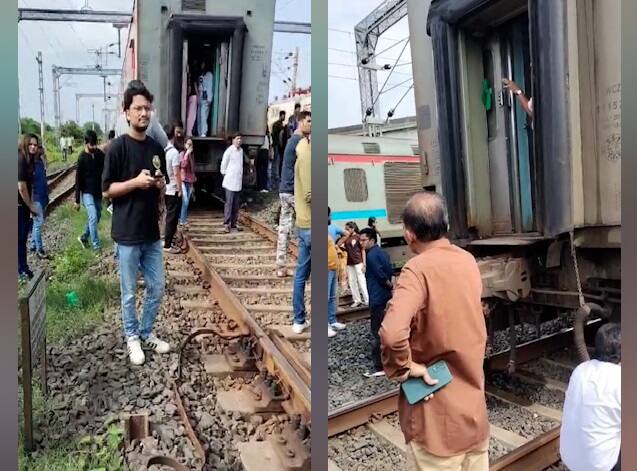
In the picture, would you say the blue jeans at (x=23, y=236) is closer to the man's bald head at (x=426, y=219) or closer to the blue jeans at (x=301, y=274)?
the blue jeans at (x=301, y=274)

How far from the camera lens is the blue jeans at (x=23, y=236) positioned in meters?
1.96

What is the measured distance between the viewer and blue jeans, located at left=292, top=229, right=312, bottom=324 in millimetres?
2270

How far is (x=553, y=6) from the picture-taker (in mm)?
2428

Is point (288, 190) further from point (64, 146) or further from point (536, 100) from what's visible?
point (536, 100)

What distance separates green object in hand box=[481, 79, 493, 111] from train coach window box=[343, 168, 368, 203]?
61 centimetres

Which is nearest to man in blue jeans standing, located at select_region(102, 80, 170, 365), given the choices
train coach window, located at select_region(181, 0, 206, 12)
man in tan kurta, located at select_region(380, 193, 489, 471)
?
train coach window, located at select_region(181, 0, 206, 12)

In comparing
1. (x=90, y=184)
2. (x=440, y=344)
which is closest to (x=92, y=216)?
(x=90, y=184)

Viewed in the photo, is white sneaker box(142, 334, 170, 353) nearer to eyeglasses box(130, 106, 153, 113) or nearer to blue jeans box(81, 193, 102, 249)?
blue jeans box(81, 193, 102, 249)

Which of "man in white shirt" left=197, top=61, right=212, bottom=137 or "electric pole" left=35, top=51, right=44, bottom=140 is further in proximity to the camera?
"man in white shirt" left=197, top=61, right=212, bottom=137

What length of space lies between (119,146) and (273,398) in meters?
1.05

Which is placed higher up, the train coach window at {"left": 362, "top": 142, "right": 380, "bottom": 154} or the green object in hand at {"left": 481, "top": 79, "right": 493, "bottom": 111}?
the green object in hand at {"left": 481, "top": 79, "right": 493, "bottom": 111}

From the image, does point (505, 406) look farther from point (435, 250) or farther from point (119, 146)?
point (119, 146)

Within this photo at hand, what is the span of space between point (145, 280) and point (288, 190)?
603 mm

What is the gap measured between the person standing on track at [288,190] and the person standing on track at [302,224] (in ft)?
0.06
